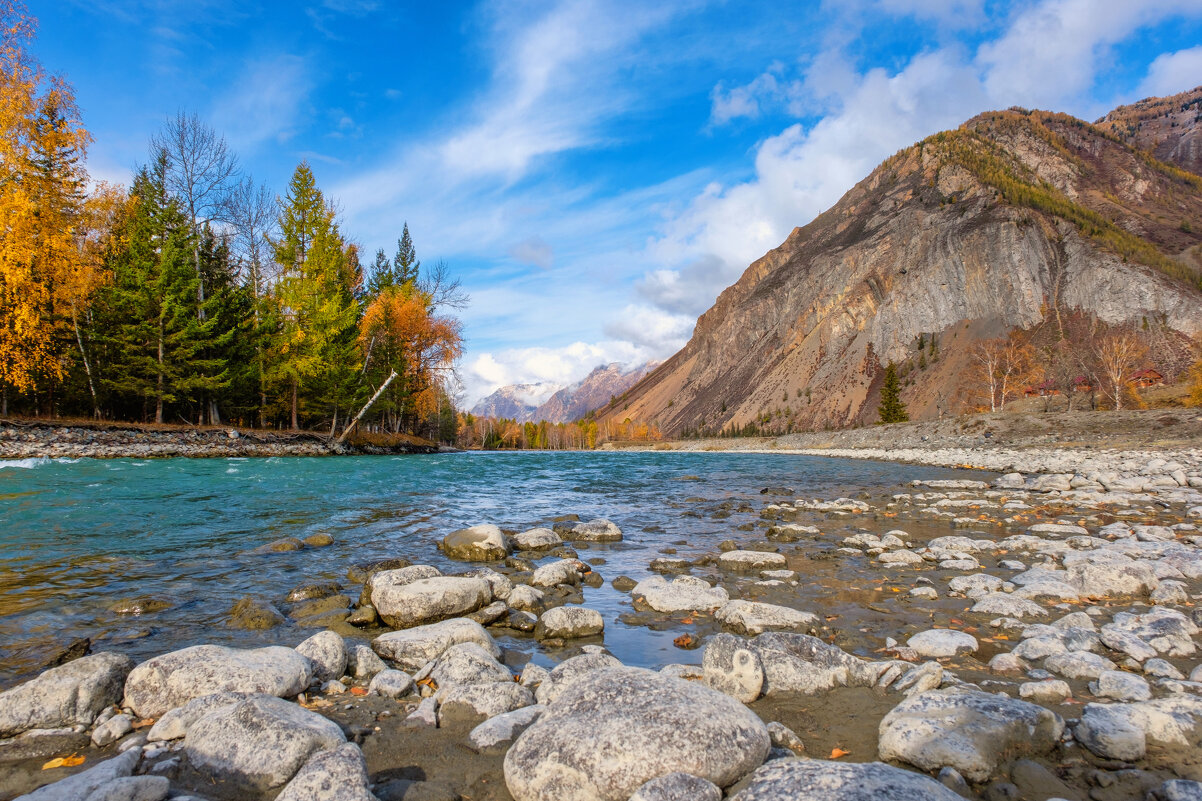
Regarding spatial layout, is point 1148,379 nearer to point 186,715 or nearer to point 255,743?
point 255,743

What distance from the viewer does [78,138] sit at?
21.5 m

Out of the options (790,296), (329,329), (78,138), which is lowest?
(329,329)

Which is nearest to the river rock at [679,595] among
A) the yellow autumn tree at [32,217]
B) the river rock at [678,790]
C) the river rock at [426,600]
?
the river rock at [426,600]

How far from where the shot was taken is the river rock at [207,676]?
4.11 metres

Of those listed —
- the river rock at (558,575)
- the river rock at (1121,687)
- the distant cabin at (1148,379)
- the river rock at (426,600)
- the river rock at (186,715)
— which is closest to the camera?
the river rock at (186,715)

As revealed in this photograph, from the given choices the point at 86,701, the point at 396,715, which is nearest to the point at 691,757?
the point at 396,715

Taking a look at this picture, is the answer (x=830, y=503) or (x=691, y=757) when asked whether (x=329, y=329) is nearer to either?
(x=830, y=503)

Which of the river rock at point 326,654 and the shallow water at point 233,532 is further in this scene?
the shallow water at point 233,532

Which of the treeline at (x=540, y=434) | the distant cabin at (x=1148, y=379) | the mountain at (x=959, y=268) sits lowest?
the treeline at (x=540, y=434)

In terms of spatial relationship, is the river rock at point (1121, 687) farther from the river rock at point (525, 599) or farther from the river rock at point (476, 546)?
the river rock at point (476, 546)

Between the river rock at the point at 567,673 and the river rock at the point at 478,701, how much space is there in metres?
0.11

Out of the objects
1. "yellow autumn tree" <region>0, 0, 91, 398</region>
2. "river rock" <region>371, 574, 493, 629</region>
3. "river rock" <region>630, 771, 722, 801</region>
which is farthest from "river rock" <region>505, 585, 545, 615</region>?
"yellow autumn tree" <region>0, 0, 91, 398</region>

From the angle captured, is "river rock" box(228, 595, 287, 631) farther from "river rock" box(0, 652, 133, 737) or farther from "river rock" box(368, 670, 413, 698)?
"river rock" box(368, 670, 413, 698)

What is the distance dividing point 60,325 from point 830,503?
34623mm
